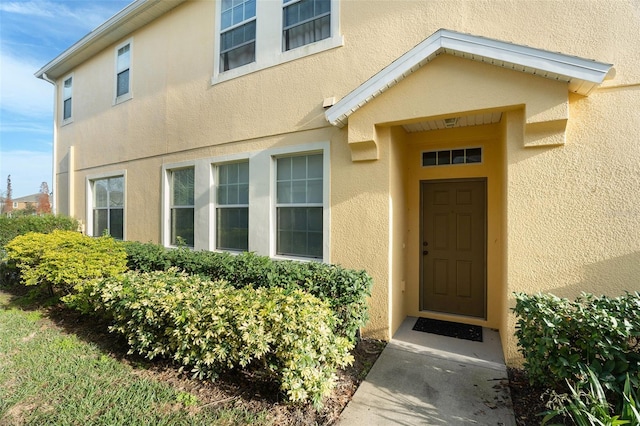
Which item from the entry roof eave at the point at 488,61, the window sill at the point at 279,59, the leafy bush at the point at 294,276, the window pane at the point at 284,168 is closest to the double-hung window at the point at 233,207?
the window pane at the point at 284,168

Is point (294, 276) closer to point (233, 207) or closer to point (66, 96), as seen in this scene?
point (233, 207)

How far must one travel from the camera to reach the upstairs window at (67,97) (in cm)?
1055

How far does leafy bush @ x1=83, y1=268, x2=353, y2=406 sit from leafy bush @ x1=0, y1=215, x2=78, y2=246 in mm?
7249

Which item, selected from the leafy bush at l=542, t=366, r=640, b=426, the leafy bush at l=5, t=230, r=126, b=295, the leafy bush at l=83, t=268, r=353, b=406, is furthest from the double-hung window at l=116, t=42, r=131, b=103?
the leafy bush at l=542, t=366, r=640, b=426

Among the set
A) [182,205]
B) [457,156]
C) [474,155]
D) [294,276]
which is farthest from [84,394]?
[474,155]

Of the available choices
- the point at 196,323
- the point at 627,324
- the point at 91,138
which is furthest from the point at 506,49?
the point at 91,138

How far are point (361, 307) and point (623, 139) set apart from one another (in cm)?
377

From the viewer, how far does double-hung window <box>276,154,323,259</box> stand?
5.26 m

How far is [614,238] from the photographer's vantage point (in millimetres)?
3441

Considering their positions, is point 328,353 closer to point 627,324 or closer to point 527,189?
point 627,324

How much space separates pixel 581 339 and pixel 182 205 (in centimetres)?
760

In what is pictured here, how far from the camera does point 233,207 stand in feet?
20.6

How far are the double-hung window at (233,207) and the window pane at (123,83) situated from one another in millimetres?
4885

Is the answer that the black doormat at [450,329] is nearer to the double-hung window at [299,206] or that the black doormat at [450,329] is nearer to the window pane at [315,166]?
the double-hung window at [299,206]
